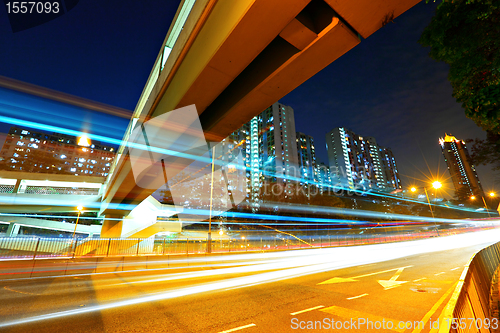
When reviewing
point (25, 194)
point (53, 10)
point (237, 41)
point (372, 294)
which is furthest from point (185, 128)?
point (25, 194)

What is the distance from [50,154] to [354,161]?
19810 cm

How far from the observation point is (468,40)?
20.5 feet

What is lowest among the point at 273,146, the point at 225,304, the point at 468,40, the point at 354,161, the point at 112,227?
the point at 225,304

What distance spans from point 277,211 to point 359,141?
15363cm

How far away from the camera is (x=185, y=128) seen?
32.1 ft

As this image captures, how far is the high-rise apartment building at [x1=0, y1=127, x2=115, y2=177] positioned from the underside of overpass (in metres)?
135

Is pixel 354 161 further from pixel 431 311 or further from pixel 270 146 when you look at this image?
pixel 431 311

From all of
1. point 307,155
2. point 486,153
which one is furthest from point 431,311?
point 307,155

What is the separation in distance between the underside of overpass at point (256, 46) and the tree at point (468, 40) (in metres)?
2.96

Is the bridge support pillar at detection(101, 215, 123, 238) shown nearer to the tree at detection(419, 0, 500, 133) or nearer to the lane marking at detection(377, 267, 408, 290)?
the lane marking at detection(377, 267, 408, 290)

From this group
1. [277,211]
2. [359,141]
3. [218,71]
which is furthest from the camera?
[359,141]

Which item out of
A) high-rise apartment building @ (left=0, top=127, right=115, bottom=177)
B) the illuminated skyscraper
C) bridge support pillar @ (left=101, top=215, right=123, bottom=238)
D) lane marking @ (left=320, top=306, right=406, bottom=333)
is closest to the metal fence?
lane marking @ (left=320, top=306, right=406, bottom=333)

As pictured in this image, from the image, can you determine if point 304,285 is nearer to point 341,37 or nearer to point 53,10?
point 341,37

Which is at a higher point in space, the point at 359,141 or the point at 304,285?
the point at 359,141
